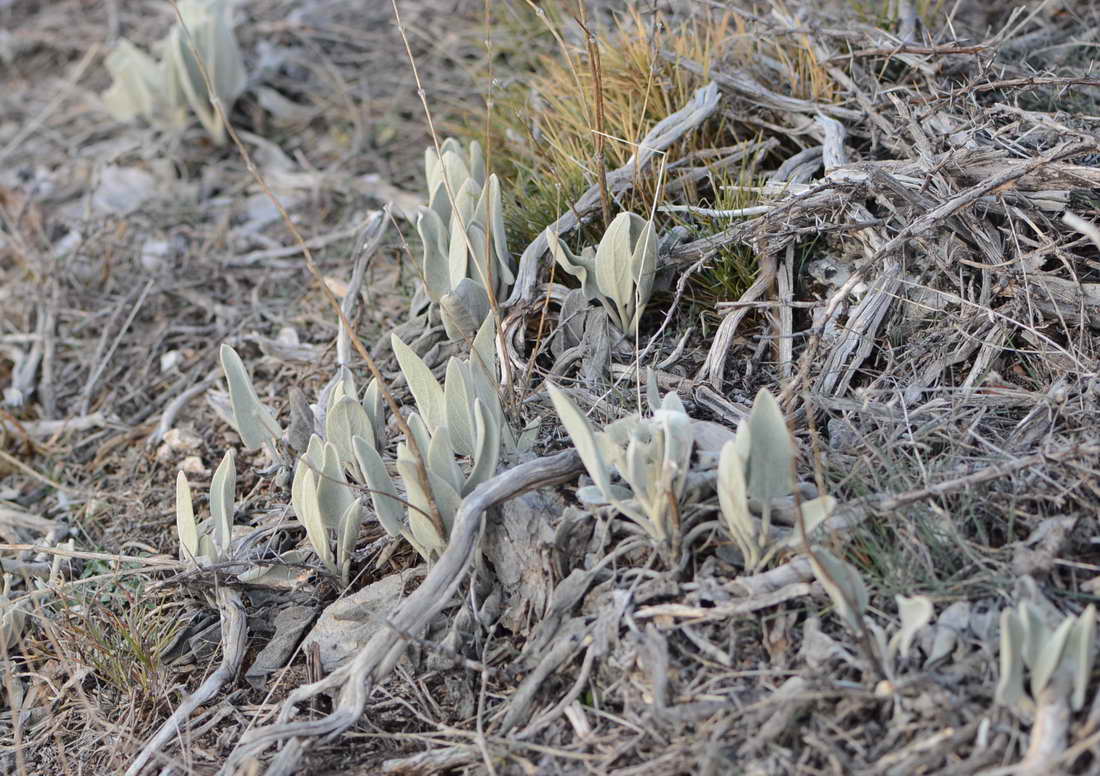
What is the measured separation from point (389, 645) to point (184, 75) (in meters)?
2.55

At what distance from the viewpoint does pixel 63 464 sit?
2818 mm

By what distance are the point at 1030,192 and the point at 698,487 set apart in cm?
100

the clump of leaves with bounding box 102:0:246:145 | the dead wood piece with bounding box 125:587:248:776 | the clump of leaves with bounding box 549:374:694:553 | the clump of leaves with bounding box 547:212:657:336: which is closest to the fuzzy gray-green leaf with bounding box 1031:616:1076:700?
the clump of leaves with bounding box 549:374:694:553

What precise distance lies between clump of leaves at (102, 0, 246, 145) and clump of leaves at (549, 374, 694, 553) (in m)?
2.44

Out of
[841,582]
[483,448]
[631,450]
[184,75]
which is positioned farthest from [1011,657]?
[184,75]

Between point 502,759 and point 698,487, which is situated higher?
point 698,487

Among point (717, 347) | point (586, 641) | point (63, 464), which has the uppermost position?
point (717, 347)

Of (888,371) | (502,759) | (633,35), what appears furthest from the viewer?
(633,35)

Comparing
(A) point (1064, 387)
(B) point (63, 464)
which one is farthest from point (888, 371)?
(B) point (63, 464)

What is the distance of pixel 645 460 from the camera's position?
68.4 inches

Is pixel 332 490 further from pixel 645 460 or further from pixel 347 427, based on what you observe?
pixel 645 460

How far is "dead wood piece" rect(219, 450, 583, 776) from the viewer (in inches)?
Result: 67.9

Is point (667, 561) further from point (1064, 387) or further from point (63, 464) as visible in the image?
point (63, 464)

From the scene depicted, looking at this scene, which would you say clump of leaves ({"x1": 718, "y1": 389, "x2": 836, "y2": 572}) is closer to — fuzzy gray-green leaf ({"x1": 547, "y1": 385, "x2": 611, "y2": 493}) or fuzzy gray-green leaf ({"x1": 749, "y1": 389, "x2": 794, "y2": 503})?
fuzzy gray-green leaf ({"x1": 749, "y1": 389, "x2": 794, "y2": 503})
